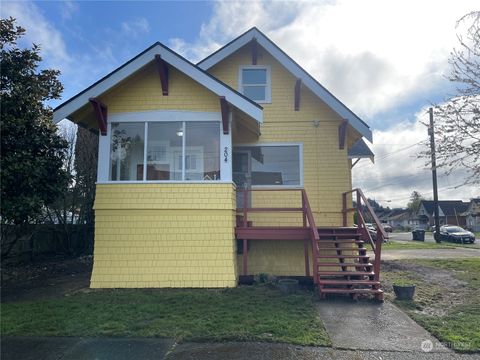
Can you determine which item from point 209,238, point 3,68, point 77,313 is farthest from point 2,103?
point 209,238

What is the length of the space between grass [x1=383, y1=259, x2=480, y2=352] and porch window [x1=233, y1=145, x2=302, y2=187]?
419cm

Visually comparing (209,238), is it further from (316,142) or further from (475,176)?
(475,176)

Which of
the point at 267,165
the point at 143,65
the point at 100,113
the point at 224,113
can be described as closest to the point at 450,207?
the point at 267,165

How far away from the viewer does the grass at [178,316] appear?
528 cm

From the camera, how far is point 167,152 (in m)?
8.94

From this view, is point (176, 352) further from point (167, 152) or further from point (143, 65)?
point (143, 65)

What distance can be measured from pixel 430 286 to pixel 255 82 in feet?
25.1

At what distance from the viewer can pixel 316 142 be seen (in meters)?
10.8

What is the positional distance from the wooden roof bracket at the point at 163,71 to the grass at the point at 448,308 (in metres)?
7.34

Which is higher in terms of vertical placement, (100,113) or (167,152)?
(100,113)

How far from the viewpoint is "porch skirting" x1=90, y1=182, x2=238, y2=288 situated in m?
8.49

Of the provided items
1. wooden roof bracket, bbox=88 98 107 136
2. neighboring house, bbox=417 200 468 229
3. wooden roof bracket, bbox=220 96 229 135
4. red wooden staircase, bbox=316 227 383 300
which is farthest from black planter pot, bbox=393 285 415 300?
neighboring house, bbox=417 200 468 229

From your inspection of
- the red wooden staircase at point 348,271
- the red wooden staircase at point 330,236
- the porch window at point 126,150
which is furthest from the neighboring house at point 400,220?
the porch window at point 126,150

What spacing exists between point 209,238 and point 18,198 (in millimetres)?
4232
